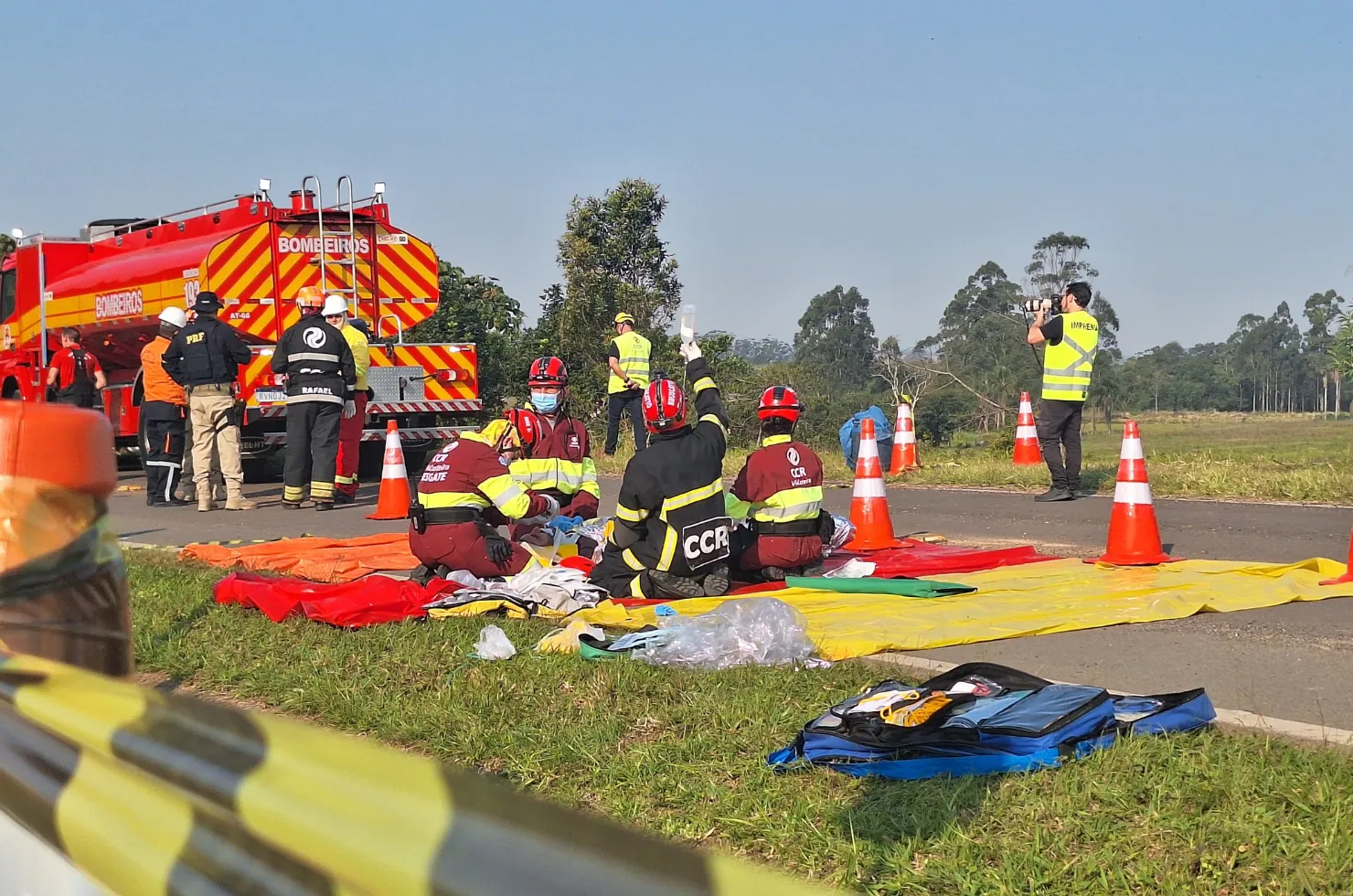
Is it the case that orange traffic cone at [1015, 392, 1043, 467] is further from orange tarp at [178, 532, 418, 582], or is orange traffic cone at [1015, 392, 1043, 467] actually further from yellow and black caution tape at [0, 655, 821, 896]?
yellow and black caution tape at [0, 655, 821, 896]

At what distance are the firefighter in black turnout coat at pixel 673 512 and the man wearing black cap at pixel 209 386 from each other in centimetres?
685

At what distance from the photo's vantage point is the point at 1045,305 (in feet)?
38.3

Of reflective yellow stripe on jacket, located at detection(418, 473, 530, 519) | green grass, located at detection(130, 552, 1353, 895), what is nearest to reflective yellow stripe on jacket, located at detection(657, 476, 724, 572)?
reflective yellow stripe on jacket, located at detection(418, 473, 530, 519)

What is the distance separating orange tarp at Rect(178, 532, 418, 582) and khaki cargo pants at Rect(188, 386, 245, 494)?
3167mm

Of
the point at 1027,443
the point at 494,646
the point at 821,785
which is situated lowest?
the point at 821,785

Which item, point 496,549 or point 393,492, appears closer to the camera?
point 496,549

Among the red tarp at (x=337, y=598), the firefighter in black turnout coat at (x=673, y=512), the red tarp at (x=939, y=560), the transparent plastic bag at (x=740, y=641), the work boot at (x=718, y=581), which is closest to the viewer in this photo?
the transparent plastic bag at (x=740, y=641)

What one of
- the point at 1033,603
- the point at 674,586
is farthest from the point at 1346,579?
the point at 674,586

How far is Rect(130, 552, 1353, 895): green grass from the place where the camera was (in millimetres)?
3111

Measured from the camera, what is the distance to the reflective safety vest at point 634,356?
52.2 feet

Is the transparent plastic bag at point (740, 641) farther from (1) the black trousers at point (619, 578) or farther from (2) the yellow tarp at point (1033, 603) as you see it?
(1) the black trousers at point (619, 578)

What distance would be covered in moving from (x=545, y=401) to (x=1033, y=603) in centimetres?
335

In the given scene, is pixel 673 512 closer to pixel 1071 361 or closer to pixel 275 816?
pixel 1071 361

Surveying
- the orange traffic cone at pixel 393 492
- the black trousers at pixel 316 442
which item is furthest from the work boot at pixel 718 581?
the black trousers at pixel 316 442
